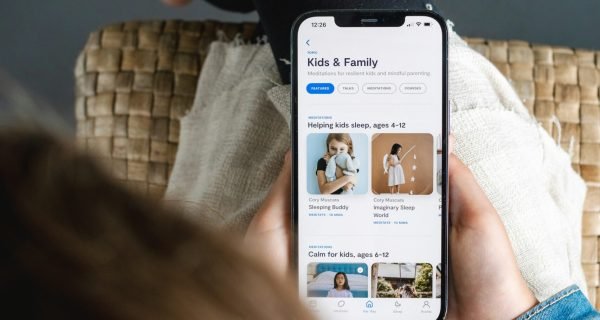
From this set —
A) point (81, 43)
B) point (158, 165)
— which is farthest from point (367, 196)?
point (81, 43)

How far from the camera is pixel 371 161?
436 millimetres

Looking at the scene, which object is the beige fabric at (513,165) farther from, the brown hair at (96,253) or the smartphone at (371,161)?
the brown hair at (96,253)

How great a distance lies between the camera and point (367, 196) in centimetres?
44

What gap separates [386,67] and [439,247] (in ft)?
0.40

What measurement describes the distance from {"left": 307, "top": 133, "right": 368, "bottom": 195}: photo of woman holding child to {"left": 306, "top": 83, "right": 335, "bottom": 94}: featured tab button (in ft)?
0.09

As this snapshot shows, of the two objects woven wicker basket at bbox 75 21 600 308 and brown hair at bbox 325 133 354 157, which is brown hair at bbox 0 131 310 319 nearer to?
brown hair at bbox 325 133 354 157

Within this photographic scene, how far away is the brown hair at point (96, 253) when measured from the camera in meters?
0.18

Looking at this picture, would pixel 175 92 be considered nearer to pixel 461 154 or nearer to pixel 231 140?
pixel 231 140

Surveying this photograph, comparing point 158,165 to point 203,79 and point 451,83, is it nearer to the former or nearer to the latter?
point 203,79

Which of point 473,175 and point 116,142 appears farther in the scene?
point 116,142

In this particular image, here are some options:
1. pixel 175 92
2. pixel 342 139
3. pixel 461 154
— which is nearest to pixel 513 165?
pixel 461 154

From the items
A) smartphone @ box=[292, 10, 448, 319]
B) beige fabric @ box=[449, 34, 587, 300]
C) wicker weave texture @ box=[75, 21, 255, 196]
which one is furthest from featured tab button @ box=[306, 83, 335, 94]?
wicker weave texture @ box=[75, 21, 255, 196]

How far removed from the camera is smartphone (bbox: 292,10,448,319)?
1.41 feet

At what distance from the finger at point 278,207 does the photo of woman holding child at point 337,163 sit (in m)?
0.02
